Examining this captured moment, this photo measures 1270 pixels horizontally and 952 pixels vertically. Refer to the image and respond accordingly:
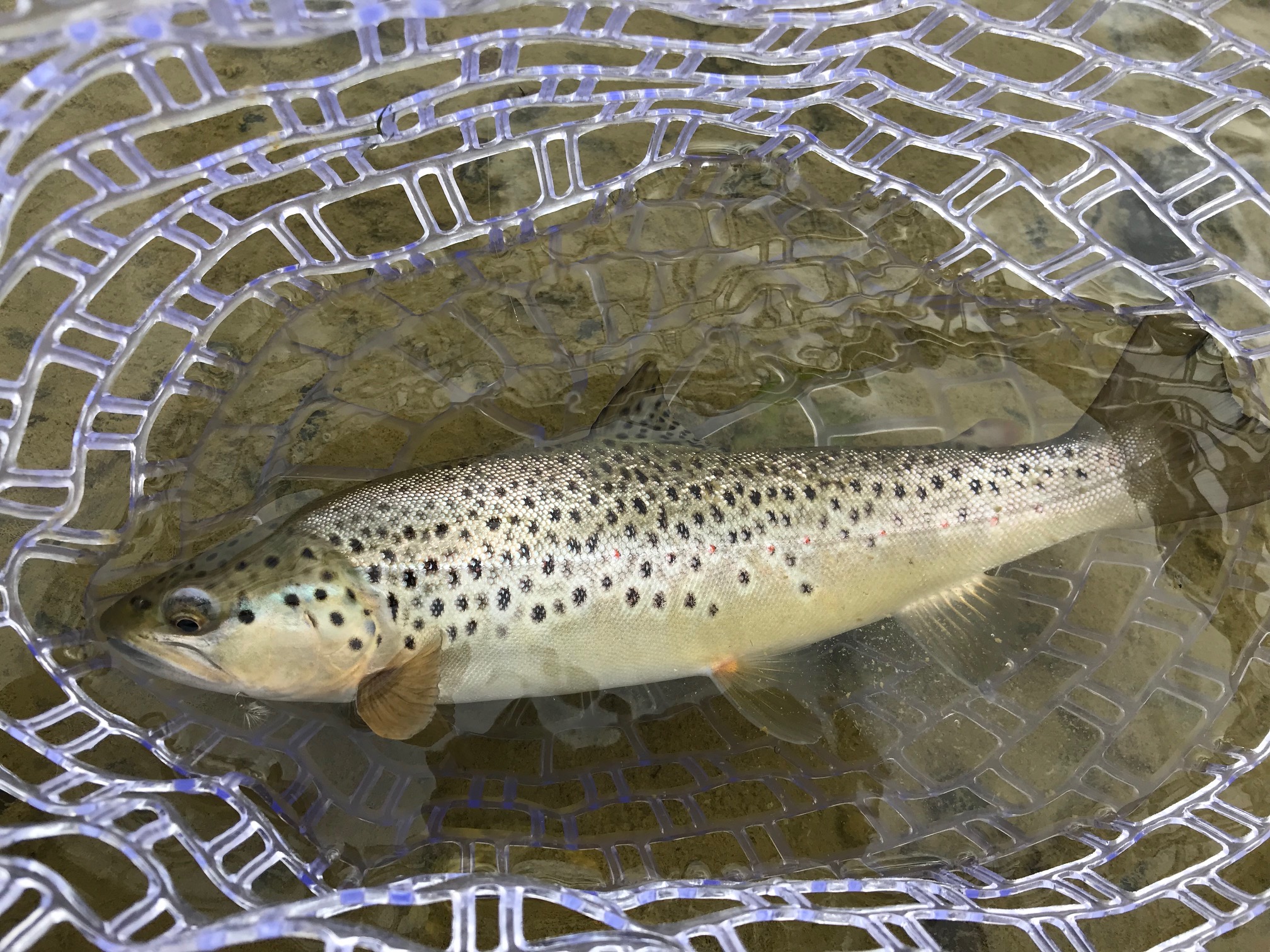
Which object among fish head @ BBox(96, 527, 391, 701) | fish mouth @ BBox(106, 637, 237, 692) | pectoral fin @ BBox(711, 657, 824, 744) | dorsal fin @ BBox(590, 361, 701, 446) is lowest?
pectoral fin @ BBox(711, 657, 824, 744)

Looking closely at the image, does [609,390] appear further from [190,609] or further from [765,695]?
[190,609]

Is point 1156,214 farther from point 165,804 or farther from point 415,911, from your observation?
point 165,804

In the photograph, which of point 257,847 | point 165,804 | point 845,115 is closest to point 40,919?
point 165,804

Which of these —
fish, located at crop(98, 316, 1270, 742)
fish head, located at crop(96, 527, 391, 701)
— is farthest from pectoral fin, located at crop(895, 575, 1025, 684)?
fish head, located at crop(96, 527, 391, 701)

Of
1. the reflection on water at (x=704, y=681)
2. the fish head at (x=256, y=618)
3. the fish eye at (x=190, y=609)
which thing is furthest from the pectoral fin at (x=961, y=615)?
the fish eye at (x=190, y=609)

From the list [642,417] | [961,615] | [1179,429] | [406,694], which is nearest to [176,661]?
[406,694]

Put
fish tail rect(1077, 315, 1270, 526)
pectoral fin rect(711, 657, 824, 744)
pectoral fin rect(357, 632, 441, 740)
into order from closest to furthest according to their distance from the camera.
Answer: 1. pectoral fin rect(357, 632, 441, 740)
2. pectoral fin rect(711, 657, 824, 744)
3. fish tail rect(1077, 315, 1270, 526)

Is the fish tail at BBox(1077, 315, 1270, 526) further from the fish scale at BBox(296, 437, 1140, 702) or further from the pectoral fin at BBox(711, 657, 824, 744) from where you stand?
the pectoral fin at BBox(711, 657, 824, 744)
